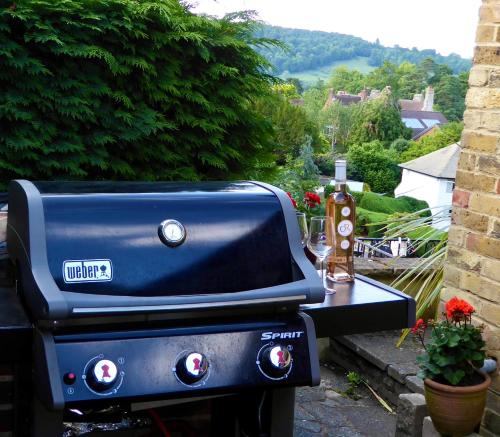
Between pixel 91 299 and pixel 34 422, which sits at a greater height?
pixel 91 299

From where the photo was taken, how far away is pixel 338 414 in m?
3.29

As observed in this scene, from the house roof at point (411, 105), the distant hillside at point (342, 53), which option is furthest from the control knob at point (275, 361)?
the distant hillside at point (342, 53)

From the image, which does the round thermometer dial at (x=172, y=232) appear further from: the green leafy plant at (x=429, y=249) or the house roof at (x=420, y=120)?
the house roof at (x=420, y=120)

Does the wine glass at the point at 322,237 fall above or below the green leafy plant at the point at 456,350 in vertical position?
above

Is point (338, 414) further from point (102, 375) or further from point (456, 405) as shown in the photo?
point (102, 375)

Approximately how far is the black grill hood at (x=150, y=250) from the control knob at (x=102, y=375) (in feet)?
0.32

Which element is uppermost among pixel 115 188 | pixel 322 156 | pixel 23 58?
pixel 23 58

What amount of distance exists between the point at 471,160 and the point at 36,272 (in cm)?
185

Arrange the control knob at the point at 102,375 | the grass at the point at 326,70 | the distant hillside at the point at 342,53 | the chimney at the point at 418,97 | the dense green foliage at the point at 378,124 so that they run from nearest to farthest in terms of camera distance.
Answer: the control knob at the point at 102,375, the dense green foliage at the point at 378,124, the chimney at the point at 418,97, the distant hillside at the point at 342,53, the grass at the point at 326,70

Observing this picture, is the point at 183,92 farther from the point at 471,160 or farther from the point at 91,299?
the point at 91,299

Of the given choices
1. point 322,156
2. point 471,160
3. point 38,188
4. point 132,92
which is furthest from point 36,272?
point 322,156

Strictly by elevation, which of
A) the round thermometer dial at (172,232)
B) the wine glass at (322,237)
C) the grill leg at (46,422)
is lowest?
the grill leg at (46,422)

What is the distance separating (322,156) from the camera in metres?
45.5

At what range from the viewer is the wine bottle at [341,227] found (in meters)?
1.93
